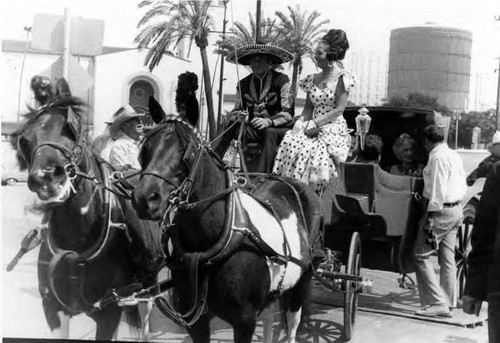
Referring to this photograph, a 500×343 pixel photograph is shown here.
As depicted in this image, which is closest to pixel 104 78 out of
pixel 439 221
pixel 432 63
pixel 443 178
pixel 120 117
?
pixel 120 117

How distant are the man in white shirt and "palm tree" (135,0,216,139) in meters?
2.38

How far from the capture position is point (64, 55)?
4.80 metres

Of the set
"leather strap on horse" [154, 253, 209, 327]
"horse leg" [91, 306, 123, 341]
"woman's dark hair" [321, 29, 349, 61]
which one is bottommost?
"horse leg" [91, 306, 123, 341]

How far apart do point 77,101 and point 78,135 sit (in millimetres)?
263

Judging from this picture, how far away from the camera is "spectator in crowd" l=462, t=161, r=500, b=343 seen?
359cm

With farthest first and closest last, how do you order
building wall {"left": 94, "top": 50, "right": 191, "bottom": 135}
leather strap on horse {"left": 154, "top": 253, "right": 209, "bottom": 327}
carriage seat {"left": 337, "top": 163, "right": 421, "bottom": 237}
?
carriage seat {"left": 337, "top": 163, "right": 421, "bottom": 237}
building wall {"left": 94, "top": 50, "right": 191, "bottom": 135}
leather strap on horse {"left": 154, "top": 253, "right": 209, "bottom": 327}

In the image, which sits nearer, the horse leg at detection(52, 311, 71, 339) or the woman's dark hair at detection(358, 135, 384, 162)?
the horse leg at detection(52, 311, 71, 339)

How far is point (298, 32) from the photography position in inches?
214

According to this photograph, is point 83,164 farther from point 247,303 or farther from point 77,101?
point 247,303

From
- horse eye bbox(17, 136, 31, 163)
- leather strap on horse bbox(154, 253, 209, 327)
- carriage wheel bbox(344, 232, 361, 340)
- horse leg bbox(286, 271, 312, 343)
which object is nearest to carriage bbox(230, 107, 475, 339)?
carriage wheel bbox(344, 232, 361, 340)

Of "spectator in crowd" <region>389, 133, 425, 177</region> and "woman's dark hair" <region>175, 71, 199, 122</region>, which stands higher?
"woman's dark hair" <region>175, 71, 199, 122</region>

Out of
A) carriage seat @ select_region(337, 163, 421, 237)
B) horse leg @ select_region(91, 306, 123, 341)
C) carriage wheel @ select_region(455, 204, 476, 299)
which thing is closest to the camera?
horse leg @ select_region(91, 306, 123, 341)

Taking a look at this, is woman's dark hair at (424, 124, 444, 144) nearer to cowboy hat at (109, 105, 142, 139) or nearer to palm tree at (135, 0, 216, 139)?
palm tree at (135, 0, 216, 139)

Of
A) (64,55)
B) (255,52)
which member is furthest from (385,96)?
(64,55)
